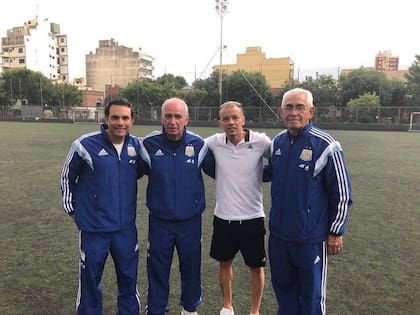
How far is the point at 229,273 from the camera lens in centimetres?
345

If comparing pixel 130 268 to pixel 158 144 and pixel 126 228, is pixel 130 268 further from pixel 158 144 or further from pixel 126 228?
pixel 158 144

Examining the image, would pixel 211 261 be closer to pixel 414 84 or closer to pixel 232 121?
→ pixel 232 121

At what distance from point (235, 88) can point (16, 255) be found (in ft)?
137

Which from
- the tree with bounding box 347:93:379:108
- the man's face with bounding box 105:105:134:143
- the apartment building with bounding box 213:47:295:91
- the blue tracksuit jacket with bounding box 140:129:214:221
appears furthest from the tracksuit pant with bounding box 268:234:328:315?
the apartment building with bounding box 213:47:295:91

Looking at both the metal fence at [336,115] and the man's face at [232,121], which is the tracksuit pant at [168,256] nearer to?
the man's face at [232,121]

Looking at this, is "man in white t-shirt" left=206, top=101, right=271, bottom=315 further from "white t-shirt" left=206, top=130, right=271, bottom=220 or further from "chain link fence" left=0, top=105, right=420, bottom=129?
"chain link fence" left=0, top=105, right=420, bottom=129

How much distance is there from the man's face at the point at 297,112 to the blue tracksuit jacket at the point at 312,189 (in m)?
0.05

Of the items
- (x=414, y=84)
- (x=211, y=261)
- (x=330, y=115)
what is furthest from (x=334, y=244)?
(x=414, y=84)

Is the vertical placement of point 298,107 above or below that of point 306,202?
above

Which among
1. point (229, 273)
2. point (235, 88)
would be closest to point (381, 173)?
point (229, 273)

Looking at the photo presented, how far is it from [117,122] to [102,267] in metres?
1.14

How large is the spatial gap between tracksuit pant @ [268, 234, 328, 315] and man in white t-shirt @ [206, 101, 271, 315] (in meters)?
0.25

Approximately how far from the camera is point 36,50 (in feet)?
270

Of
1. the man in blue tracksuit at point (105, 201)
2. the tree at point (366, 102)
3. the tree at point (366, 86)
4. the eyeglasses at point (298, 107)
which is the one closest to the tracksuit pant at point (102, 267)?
the man in blue tracksuit at point (105, 201)
